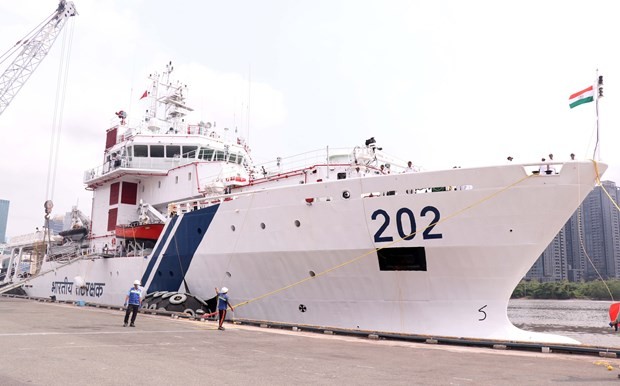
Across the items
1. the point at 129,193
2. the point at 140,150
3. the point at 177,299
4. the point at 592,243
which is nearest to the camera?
the point at 177,299

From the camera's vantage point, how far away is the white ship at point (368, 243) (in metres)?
11.4

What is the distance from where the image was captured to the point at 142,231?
19.9 metres

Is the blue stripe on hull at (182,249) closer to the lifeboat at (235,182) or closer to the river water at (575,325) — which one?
the lifeboat at (235,182)

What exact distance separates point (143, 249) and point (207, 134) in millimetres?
6980

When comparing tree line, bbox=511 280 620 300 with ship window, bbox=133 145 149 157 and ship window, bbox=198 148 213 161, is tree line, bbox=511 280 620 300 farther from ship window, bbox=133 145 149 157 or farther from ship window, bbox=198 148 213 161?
ship window, bbox=133 145 149 157

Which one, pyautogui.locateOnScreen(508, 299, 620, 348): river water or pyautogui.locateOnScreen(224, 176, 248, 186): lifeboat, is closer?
pyautogui.locateOnScreen(224, 176, 248, 186): lifeboat

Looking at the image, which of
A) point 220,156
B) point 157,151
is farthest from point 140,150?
point 220,156

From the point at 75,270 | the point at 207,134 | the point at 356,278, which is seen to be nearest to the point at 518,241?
the point at 356,278

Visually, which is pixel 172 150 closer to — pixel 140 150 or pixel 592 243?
pixel 140 150

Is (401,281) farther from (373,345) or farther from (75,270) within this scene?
(75,270)

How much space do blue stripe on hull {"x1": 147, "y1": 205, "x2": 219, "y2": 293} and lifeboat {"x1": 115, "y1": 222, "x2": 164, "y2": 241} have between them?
1.60 m

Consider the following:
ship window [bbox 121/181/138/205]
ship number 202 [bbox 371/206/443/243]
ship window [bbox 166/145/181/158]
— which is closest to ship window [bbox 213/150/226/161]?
ship window [bbox 166/145/181/158]

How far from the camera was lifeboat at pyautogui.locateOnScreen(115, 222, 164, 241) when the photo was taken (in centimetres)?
1964

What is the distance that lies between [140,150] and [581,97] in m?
18.0
